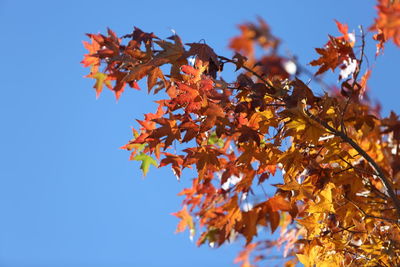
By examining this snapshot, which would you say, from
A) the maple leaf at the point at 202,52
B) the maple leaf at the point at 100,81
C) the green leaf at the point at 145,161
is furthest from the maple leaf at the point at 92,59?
the maple leaf at the point at 202,52

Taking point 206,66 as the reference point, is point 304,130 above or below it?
below

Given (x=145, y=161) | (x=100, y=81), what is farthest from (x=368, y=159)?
(x=100, y=81)

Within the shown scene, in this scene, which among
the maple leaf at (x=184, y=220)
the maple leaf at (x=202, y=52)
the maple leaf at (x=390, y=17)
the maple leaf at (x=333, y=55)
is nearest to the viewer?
the maple leaf at (x=390, y=17)

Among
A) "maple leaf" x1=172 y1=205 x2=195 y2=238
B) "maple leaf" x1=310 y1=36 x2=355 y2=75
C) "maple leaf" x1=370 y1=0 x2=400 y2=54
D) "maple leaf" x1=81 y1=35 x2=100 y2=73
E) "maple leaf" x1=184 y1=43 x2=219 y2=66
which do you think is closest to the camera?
"maple leaf" x1=370 y1=0 x2=400 y2=54

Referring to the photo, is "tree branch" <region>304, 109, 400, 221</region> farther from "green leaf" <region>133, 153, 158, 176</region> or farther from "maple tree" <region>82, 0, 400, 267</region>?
"green leaf" <region>133, 153, 158, 176</region>

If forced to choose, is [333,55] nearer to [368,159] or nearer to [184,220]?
[368,159]

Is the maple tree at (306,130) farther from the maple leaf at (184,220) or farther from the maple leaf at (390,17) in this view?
the maple leaf at (184,220)

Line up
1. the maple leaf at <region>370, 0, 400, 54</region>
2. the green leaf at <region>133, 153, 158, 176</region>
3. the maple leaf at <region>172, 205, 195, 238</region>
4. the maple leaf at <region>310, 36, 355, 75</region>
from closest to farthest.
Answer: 1. the maple leaf at <region>370, 0, 400, 54</region>
2. the maple leaf at <region>310, 36, 355, 75</region>
3. the green leaf at <region>133, 153, 158, 176</region>
4. the maple leaf at <region>172, 205, 195, 238</region>

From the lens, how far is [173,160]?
119 inches

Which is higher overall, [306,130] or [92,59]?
[92,59]

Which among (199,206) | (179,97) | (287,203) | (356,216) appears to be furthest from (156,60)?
(199,206)

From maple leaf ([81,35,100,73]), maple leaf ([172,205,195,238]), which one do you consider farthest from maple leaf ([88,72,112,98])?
maple leaf ([172,205,195,238])

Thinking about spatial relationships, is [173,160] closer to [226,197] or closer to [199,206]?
[226,197]

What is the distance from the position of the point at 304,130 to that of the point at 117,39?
142 cm
